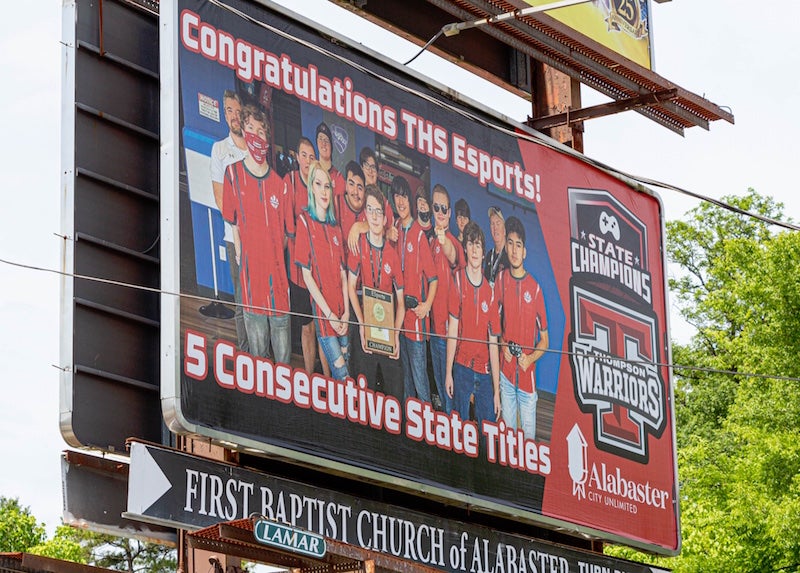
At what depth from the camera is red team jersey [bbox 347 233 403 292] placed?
1021 centimetres

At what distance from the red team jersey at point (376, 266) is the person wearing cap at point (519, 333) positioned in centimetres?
115

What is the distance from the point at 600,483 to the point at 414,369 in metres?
2.27

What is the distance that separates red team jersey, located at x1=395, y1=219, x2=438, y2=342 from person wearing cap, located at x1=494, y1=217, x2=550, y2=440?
0.80m

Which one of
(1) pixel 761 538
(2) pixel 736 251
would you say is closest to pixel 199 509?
(1) pixel 761 538

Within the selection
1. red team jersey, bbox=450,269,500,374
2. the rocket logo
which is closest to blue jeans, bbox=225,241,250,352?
red team jersey, bbox=450,269,500,374

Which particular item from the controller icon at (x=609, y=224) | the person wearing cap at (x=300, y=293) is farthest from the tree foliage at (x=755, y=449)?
the person wearing cap at (x=300, y=293)

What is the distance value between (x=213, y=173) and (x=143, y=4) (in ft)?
4.71

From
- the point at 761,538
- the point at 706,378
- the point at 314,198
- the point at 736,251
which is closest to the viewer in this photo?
the point at 314,198

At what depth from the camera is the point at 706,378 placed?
30.9 metres

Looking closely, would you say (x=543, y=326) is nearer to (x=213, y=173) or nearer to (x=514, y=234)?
(x=514, y=234)

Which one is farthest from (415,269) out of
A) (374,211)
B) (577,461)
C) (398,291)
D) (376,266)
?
(577,461)

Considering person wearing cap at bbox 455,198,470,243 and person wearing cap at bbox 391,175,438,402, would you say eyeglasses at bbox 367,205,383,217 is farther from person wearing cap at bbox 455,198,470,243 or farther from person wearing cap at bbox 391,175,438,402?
person wearing cap at bbox 455,198,470,243

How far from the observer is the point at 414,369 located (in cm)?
1040

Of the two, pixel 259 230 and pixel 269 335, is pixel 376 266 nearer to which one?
pixel 259 230
